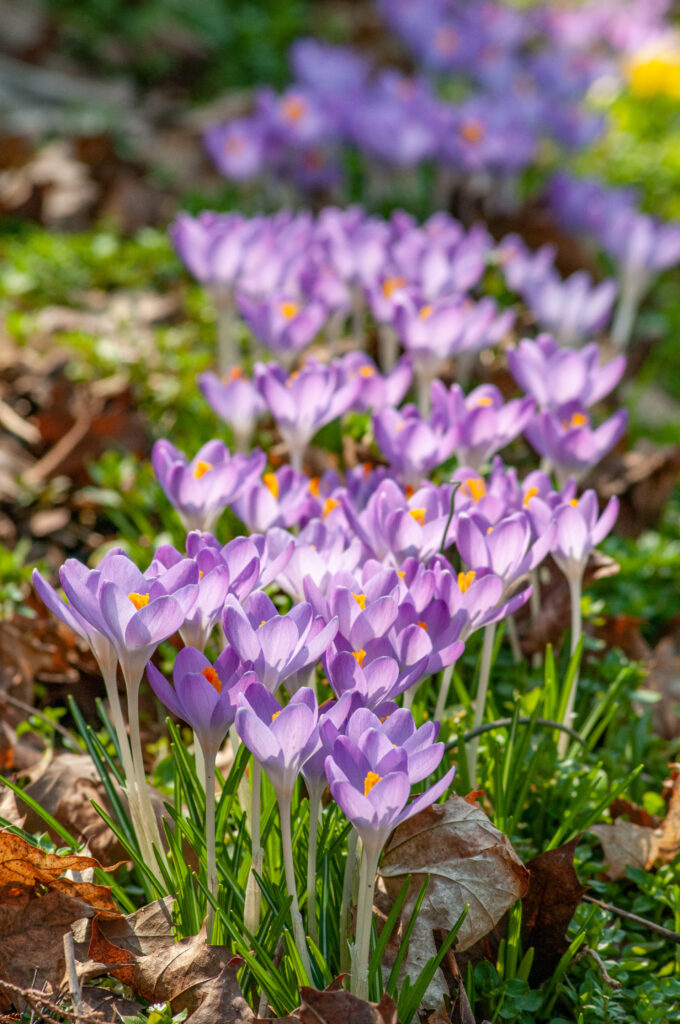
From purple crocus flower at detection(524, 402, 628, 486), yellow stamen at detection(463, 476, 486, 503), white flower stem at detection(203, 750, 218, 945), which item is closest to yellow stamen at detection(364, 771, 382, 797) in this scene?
white flower stem at detection(203, 750, 218, 945)

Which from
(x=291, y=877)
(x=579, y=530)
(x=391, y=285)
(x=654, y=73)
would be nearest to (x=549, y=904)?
(x=291, y=877)

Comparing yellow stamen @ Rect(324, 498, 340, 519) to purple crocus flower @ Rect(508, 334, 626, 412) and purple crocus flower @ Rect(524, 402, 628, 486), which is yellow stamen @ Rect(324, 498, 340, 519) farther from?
purple crocus flower @ Rect(508, 334, 626, 412)

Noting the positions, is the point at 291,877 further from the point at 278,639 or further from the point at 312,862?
the point at 278,639

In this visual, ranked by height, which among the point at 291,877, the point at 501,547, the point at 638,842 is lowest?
the point at 638,842

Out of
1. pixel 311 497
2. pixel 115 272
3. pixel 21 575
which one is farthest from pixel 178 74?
pixel 311 497

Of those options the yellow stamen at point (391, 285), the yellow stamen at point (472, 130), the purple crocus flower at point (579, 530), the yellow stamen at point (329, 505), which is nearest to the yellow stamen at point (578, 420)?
the purple crocus flower at point (579, 530)

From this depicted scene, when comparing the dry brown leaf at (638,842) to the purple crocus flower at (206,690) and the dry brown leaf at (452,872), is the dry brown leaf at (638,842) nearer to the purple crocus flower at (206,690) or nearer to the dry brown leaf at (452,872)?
the dry brown leaf at (452,872)

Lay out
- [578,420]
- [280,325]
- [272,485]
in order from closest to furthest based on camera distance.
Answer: [272,485] < [578,420] < [280,325]

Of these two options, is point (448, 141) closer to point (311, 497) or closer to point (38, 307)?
point (38, 307)
